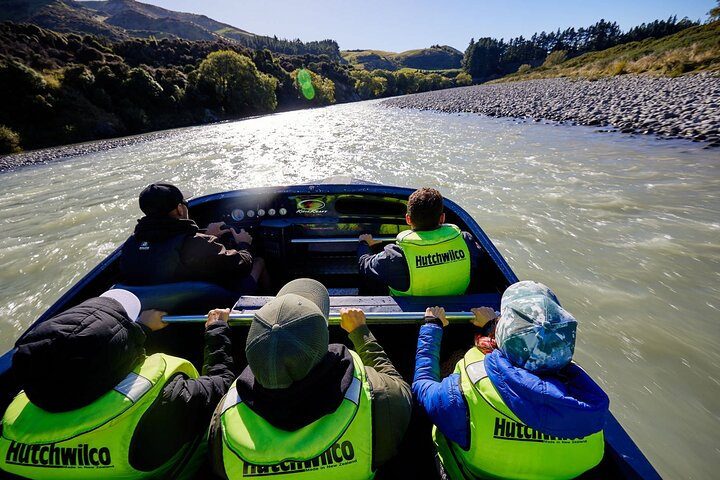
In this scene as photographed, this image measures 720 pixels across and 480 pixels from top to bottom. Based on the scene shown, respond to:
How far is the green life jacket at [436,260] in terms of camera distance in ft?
8.44

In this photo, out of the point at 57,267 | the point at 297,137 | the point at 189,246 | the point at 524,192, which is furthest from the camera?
the point at 297,137

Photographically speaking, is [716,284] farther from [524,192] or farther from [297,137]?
[297,137]

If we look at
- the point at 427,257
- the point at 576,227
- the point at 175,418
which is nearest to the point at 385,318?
the point at 427,257

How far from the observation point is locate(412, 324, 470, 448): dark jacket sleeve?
1489 millimetres

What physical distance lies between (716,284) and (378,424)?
570 centimetres

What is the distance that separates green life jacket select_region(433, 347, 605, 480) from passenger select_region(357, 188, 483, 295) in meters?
1.14

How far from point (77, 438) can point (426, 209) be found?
90.8 inches

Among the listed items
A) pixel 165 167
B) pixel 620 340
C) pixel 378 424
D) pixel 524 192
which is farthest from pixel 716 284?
pixel 165 167

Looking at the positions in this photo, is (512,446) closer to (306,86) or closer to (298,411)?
(298,411)

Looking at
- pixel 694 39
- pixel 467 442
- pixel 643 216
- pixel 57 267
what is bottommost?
pixel 57 267

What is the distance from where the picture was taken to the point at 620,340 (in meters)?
3.78

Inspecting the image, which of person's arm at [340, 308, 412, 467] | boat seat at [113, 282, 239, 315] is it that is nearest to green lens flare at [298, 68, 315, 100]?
boat seat at [113, 282, 239, 315]

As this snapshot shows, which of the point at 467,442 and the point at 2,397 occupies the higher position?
the point at 467,442

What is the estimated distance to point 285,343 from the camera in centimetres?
117
